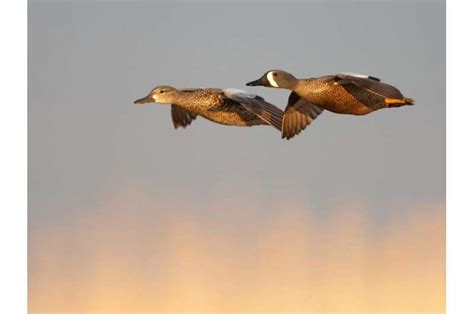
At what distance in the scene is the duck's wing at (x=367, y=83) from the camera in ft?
18.0

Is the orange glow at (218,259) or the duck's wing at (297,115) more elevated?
the duck's wing at (297,115)

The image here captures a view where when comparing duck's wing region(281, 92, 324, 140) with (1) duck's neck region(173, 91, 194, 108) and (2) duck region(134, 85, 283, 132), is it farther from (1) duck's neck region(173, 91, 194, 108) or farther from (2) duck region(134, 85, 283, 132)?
(1) duck's neck region(173, 91, 194, 108)

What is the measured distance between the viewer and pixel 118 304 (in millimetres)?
5930

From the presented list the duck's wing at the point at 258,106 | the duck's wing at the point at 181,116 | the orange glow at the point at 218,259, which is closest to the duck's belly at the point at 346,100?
the duck's wing at the point at 258,106

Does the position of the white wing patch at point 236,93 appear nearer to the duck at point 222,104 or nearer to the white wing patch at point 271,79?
the duck at point 222,104

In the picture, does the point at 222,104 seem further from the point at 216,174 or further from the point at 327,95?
the point at 327,95

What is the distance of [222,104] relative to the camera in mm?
5688

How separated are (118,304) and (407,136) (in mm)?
2233

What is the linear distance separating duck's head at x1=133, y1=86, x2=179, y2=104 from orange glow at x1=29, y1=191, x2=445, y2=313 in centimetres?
63

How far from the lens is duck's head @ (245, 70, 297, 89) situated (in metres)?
5.62

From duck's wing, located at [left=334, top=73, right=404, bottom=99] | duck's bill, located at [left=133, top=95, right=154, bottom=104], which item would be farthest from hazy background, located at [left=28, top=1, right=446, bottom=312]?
duck's wing, located at [left=334, top=73, right=404, bottom=99]

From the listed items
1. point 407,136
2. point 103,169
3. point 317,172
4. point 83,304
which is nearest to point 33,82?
point 103,169

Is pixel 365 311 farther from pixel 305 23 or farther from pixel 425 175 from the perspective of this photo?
pixel 305 23

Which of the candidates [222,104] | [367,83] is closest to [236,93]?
[222,104]
